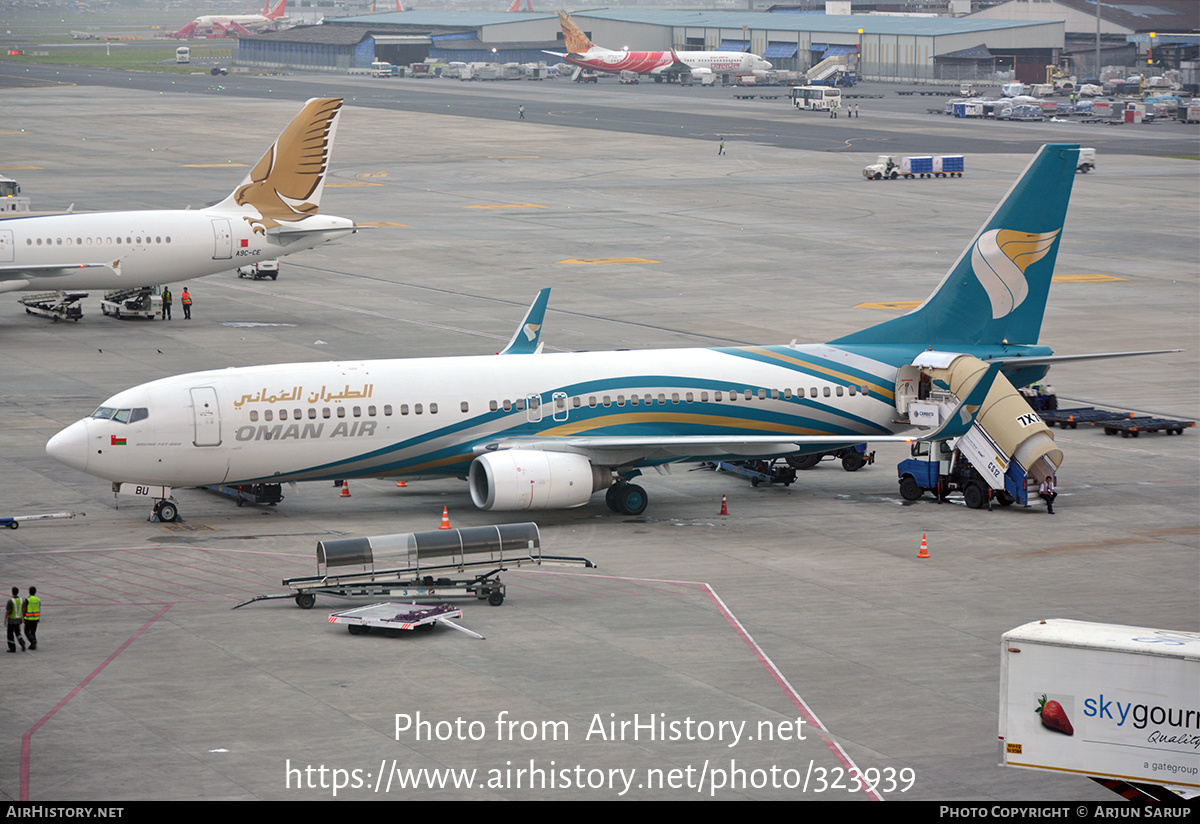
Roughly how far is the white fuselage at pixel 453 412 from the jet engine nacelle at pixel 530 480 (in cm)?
89

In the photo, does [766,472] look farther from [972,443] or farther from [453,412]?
[453,412]

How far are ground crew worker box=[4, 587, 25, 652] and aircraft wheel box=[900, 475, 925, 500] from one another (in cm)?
2442

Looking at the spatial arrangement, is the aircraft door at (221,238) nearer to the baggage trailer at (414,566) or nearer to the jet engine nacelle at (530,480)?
the jet engine nacelle at (530,480)

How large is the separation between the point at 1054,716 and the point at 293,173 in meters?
58.5

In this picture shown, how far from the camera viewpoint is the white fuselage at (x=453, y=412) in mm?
41312

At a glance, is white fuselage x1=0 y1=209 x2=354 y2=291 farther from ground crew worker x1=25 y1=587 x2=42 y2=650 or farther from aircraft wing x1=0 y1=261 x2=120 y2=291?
ground crew worker x1=25 y1=587 x2=42 y2=650

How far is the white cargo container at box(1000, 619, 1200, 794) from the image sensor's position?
22391 mm

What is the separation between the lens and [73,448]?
1615 inches

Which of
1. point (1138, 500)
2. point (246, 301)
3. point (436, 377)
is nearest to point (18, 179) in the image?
point (246, 301)

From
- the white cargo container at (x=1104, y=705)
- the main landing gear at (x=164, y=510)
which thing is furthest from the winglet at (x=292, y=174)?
the white cargo container at (x=1104, y=705)

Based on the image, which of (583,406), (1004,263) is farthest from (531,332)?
(1004,263)

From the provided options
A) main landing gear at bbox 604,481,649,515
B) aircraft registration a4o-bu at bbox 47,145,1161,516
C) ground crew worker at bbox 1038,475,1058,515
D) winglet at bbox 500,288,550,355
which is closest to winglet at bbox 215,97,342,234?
winglet at bbox 500,288,550,355

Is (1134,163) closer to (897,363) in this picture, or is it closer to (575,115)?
(575,115)

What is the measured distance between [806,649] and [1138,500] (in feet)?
57.0
